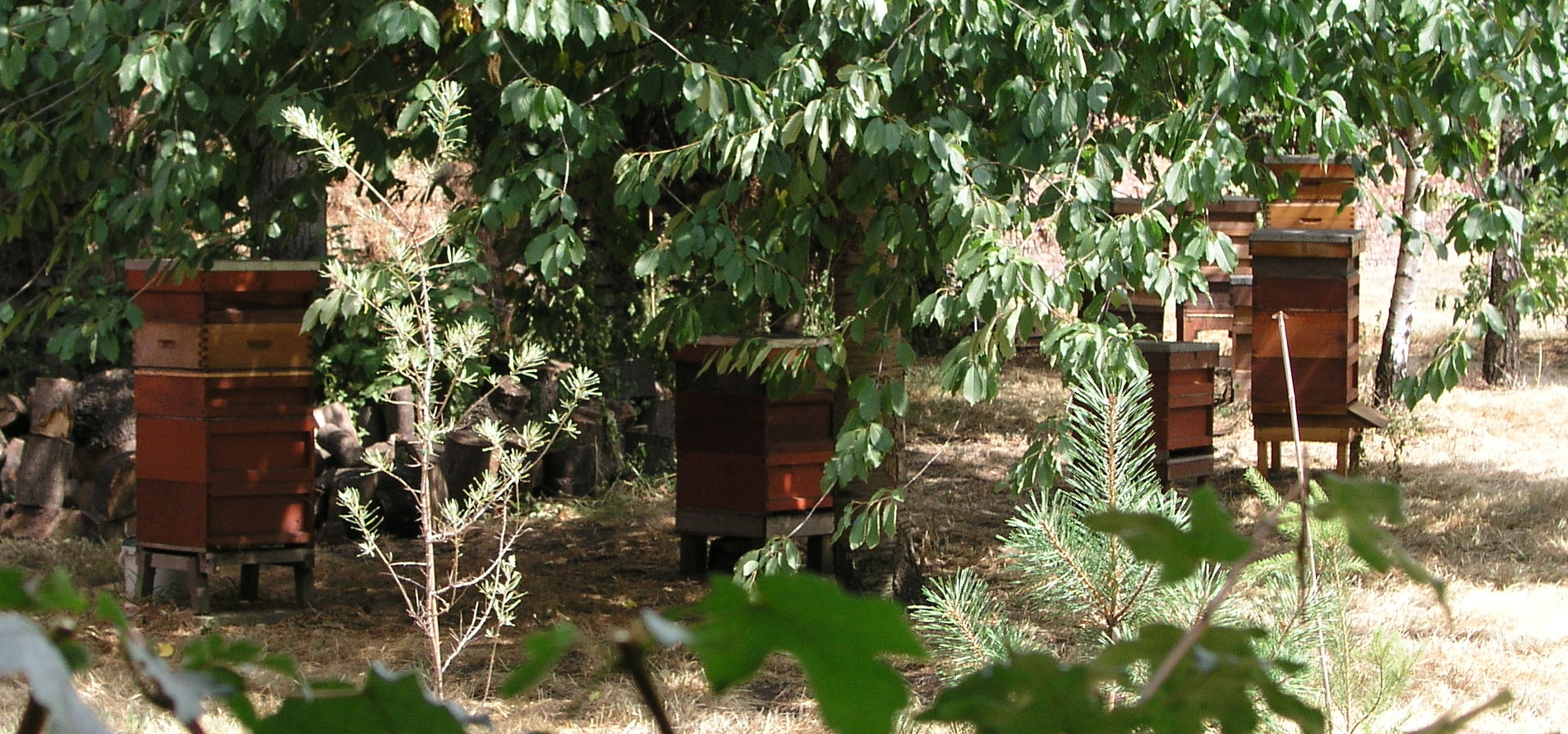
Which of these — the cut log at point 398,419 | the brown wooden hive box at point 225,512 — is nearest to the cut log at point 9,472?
the cut log at point 398,419

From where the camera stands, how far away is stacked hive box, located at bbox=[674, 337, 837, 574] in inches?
207

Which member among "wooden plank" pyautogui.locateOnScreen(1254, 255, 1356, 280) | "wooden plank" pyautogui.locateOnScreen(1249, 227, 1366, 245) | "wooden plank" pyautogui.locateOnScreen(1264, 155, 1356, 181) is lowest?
"wooden plank" pyautogui.locateOnScreen(1254, 255, 1356, 280)

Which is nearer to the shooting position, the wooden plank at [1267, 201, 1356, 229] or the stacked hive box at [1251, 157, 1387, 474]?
the stacked hive box at [1251, 157, 1387, 474]

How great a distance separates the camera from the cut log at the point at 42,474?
6.57 m

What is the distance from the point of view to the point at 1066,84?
3.32 m

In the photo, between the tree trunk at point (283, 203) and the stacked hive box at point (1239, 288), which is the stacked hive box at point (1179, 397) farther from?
the tree trunk at point (283, 203)

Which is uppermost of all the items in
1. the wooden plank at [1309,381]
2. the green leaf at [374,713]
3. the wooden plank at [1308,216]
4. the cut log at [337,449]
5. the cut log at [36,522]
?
the wooden plank at [1308,216]

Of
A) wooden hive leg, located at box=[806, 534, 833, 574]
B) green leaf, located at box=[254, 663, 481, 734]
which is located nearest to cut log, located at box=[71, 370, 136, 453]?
wooden hive leg, located at box=[806, 534, 833, 574]

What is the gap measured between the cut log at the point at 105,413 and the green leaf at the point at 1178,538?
7234 mm

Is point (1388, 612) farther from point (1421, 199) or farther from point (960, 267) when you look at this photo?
point (960, 267)

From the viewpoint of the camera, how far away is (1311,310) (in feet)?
19.5

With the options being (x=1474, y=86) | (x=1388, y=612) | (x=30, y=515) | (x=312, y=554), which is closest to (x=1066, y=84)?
(x=1474, y=86)

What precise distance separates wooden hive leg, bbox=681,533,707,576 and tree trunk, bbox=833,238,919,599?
0.69 m

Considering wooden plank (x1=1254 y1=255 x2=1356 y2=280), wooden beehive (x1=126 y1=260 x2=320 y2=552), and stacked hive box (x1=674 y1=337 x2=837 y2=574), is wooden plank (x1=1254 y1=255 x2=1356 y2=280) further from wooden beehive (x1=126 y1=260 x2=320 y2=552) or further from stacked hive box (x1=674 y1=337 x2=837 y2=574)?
wooden beehive (x1=126 y1=260 x2=320 y2=552)
